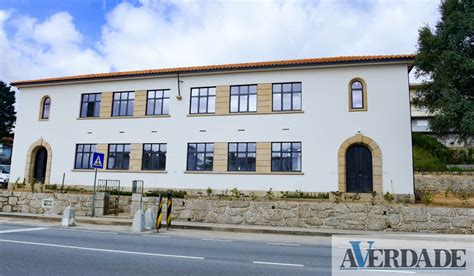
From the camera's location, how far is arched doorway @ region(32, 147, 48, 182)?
25000mm

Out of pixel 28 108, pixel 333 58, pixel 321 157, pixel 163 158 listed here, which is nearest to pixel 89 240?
pixel 163 158

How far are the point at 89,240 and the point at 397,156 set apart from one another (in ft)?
50.2

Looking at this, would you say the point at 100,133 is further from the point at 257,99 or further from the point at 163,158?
the point at 257,99

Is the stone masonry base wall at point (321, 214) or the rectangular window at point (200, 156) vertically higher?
the rectangular window at point (200, 156)

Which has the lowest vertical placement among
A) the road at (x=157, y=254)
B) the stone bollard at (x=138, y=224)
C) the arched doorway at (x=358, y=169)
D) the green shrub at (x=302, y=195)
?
the road at (x=157, y=254)

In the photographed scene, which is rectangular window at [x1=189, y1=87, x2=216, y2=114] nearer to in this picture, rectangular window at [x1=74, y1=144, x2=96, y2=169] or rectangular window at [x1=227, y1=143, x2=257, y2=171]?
rectangular window at [x1=227, y1=143, x2=257, y2=171]

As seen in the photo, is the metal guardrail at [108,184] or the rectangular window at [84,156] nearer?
the metal guardrail at [108,184]

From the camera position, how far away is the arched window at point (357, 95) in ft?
64.0

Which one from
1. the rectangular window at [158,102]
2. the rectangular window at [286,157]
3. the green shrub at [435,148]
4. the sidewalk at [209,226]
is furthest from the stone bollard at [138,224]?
the green shrub at [435,148]

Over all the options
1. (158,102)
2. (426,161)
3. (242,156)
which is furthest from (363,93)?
(158,102)

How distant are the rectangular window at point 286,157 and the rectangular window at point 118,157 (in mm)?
9634

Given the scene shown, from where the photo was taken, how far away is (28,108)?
2577 centimetres

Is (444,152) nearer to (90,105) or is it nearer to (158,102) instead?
(158,102)

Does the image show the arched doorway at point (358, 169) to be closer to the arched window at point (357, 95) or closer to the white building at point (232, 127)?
the white building at point (232, 127)
